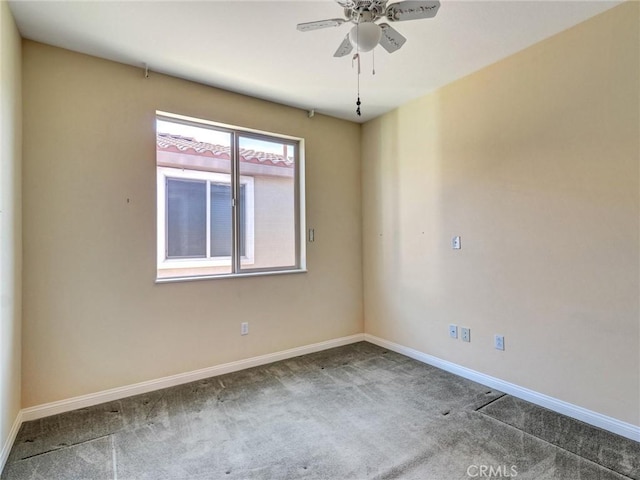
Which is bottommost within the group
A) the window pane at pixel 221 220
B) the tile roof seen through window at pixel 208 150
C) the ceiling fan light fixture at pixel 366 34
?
the window pane at pixel 221 220

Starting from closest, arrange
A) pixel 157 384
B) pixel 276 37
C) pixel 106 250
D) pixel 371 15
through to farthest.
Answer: pixel 371 15 < pixel 276 37 < pixel 106 250 < pixel 157 384

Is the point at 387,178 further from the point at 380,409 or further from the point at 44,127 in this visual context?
the point at 44,127

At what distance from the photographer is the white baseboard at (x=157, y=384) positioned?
7.57 feet

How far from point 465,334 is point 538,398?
685 millimetres

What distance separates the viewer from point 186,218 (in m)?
2.99

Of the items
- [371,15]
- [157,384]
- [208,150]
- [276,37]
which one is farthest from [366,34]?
[157,384]

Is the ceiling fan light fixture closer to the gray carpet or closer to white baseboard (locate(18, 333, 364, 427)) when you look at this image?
the gray carpet

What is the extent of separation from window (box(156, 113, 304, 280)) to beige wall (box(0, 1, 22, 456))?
0.91 meters

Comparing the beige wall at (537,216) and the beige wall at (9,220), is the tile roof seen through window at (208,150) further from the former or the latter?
the beige wall at (537,216)

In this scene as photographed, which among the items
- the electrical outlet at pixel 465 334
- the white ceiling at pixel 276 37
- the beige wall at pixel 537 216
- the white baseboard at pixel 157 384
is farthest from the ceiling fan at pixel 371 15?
the white baseboard at pixel 157 384

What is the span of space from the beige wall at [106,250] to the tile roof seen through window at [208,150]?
0.61ft

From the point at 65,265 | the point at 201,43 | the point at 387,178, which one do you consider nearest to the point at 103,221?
the point at 65,265

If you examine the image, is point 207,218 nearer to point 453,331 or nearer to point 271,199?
point 271,199

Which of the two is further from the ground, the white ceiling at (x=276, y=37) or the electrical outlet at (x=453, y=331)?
the white ceiling at (x=276, y=37)
